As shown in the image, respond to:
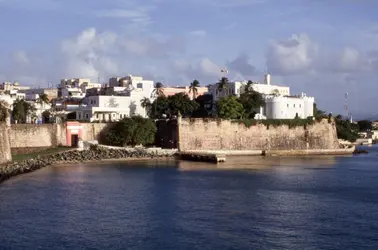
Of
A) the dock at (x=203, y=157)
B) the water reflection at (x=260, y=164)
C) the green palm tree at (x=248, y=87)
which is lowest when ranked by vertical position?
the water reflection at (x=260, y=164)

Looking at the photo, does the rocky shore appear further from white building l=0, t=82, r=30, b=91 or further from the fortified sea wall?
white building l=0, t=82, r=30, b=91

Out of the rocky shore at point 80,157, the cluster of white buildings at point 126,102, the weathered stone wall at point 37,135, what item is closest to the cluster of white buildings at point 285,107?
the cluster of white buildings at point 126,102

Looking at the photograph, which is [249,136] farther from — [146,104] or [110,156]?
[110,156]

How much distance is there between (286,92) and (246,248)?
2089 inches

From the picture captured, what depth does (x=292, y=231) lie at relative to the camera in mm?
17547

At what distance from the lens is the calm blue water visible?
645 inches

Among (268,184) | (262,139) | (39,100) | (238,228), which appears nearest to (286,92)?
(262,139)

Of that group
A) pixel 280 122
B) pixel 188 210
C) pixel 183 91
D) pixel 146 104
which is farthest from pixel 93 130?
pixel 188 210

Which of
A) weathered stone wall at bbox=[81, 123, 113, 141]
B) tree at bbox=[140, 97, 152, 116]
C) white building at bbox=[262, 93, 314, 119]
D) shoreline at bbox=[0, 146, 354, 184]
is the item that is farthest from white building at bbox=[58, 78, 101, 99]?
shoreline at bbox=[0, 146, 354, 184]

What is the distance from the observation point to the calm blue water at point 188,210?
16375mm

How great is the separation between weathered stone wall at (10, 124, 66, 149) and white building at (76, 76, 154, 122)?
5.66 meters

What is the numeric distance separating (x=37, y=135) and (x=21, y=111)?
20.0 feet

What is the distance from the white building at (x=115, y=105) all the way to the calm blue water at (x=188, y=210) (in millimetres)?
18021

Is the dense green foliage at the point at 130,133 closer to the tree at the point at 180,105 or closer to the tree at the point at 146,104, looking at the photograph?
the tree at the point at 180,105
